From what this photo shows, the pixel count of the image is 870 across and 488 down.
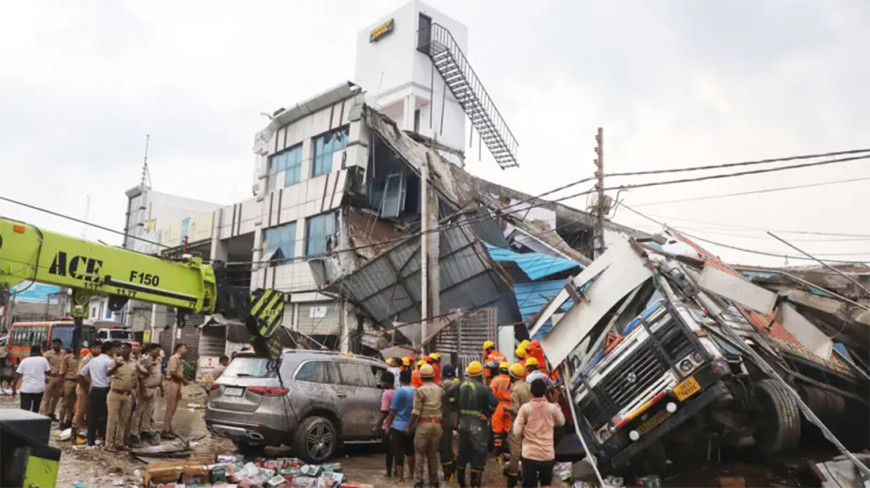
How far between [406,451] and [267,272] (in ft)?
51.8

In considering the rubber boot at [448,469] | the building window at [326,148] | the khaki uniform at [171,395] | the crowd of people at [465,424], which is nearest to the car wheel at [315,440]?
the crowd of people at [465,424]

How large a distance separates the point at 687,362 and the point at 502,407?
2905 millimetres

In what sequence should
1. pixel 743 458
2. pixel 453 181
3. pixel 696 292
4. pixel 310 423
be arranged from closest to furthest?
pixel 696 292
pixel 743 458
pixel 310 423
pixel 453 181

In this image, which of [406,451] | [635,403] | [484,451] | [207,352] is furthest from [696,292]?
[207,352]

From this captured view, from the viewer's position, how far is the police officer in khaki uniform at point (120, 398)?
8.98 meters

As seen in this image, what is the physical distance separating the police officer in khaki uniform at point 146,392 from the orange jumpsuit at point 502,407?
5.82 m

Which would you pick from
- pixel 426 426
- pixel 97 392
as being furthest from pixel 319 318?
pixel 426 426

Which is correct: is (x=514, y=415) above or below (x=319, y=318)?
below

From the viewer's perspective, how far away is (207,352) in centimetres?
2425

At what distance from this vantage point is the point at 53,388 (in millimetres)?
11977

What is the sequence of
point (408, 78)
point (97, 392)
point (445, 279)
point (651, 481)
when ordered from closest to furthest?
point (651, 481)
point (97, 392)
point (445, 279)
point (408, 78)

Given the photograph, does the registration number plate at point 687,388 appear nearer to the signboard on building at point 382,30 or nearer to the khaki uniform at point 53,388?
the khaki uniform at point 53,388

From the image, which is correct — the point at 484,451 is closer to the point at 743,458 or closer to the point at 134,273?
the point at 743,458

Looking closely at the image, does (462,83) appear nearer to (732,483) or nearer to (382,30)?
(382,30)
